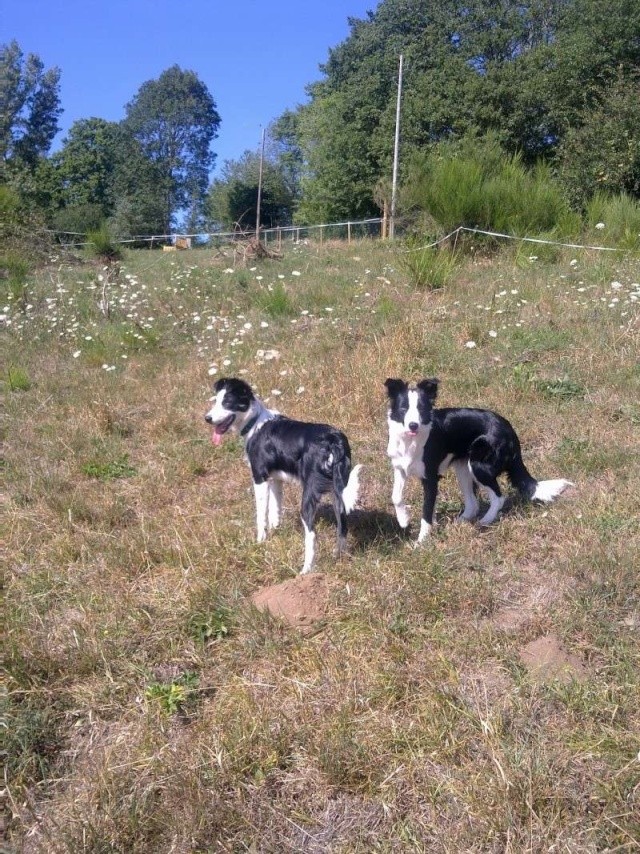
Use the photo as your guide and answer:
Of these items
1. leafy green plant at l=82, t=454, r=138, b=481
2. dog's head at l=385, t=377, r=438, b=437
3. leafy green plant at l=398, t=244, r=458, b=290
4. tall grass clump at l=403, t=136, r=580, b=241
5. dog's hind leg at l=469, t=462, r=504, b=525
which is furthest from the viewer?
tall grass clump at l=403, t=136, r=580, b=241

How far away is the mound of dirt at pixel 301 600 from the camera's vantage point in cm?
397

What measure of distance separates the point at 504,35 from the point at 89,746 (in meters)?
35.2

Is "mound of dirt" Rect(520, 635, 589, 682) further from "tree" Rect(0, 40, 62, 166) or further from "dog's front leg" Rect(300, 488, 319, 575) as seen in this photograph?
"tree" Rect(0, 40, 62, 166)

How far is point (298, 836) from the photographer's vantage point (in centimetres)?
280

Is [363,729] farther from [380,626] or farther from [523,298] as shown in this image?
[523,298]

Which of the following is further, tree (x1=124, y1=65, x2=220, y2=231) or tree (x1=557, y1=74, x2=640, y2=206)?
tree (x1=124, y1=65, x2=220, y2=231)

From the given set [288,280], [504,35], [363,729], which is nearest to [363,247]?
[288,280]

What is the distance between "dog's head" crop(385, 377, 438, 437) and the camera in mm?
4625

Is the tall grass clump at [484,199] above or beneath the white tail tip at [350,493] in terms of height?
above

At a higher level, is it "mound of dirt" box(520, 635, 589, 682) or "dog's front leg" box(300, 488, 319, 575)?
"dog's front leg" box(300, 488, 319, 575)

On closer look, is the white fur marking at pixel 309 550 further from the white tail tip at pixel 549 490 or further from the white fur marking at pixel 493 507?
the white tail tip at pixel 549 490

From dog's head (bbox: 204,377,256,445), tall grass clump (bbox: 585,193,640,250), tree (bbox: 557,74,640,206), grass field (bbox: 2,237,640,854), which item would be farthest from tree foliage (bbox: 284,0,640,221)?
dog's head (bbox: 204,377,256,445)

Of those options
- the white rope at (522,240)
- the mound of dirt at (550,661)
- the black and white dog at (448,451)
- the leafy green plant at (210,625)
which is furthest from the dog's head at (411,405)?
the white rope at (522,240)

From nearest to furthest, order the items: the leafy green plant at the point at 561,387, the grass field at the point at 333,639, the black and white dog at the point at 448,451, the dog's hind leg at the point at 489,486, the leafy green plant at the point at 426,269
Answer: the grass field at the point at 333,639
the black and white dog at the point at 448,451
the dog's hind leg at the point at 489,486
the leafy green plant at the point at 561,387
the leafy green plant at the point at 426,269
